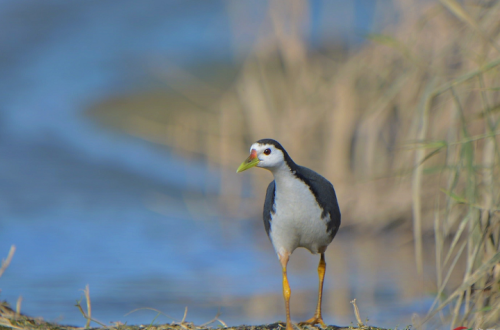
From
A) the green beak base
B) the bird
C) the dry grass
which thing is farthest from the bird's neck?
the dry grass

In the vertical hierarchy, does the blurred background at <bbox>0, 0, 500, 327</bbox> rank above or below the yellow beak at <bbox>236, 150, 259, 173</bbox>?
above

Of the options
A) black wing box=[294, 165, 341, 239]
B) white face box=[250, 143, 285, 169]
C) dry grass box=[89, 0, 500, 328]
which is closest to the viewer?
white face box=[250, 143, 285, 169]

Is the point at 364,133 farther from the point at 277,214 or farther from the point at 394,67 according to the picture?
the point at 277,214

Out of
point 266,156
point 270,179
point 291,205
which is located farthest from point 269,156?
point 270,179

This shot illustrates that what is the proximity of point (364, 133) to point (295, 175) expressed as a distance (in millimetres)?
5166

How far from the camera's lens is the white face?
4562 mm

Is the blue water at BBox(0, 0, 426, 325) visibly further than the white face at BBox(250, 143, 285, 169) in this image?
Yes

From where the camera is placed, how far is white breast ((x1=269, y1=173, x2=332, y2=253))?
15.1ft

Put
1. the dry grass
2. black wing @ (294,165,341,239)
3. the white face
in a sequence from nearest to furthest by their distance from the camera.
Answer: the white face
black wing @ (294,165,341,239)
the dry grass

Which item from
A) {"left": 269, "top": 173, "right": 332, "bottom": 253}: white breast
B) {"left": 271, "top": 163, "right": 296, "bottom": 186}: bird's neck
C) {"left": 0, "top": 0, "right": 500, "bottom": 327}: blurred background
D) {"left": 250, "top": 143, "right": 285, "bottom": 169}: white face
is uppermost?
{"left": 0, "top": 0, "right": 500, "bottom": 327}: blurred background

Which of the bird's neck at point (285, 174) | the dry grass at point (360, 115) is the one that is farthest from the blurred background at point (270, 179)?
the bird's neck at point (285, 174)

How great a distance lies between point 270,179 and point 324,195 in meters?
5.67

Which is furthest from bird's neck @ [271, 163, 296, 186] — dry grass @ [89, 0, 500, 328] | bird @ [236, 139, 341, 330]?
dry grass @ [89, 0, 500, 328]

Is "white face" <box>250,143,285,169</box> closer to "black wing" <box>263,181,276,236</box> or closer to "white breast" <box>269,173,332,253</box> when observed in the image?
"white breast" <box>269,173,332,253</box>
